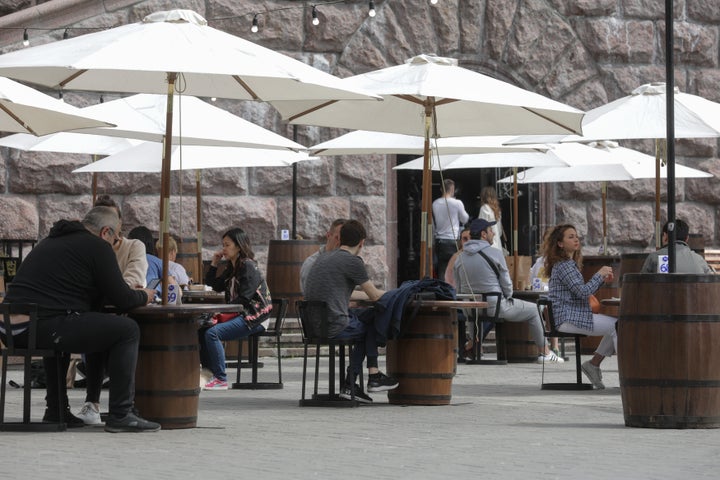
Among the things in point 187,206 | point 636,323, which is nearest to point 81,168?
point 187,206

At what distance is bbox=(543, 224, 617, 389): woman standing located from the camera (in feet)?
44.7

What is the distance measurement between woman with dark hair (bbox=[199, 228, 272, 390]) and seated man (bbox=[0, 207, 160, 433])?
3.70 m

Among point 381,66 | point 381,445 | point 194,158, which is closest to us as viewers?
point 381,445

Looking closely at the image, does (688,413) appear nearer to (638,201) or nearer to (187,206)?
(187,206)

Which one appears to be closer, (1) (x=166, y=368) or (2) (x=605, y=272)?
(1) (x=166, y=368)

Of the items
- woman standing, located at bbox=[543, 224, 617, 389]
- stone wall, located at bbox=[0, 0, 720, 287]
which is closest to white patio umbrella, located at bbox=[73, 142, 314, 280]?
stone wall, located at bbox=[0, 0, 720, 287]

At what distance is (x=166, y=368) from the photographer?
33.0 ft

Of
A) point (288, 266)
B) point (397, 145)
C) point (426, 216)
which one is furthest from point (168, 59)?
point (288, 266)

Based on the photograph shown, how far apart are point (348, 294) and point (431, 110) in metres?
2.16

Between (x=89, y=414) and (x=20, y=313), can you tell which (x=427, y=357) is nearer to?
(x=89, y=414)

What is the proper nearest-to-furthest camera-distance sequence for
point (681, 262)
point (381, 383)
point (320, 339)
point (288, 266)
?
1. point (381, 383)
2. point (320, 339)
3. point (681, 262)
4. point (288, 266)

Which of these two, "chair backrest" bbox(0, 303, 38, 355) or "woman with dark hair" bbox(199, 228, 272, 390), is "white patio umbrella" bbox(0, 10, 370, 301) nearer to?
"chair backrest" bbox(0, 303, 38, 355)

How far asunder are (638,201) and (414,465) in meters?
14.0

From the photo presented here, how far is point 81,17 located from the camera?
18203mm
